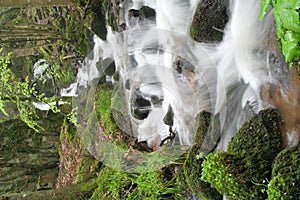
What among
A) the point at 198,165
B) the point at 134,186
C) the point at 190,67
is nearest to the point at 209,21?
the point at 190,67

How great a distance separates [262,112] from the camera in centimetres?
287

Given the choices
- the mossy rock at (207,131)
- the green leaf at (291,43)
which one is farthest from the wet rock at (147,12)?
the green leaf at (291,43)

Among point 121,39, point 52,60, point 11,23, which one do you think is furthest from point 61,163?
point 121,39

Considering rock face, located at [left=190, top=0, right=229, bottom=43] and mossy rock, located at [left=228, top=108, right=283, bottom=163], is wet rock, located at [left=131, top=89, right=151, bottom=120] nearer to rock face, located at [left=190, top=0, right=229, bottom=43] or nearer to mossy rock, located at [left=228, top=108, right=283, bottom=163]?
rock face, located at [left=190, top=0, right=229, bottom=43]

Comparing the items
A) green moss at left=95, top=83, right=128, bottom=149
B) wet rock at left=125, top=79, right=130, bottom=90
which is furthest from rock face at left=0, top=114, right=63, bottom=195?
wet rock at left=125, top=79, right=130, bottom=90

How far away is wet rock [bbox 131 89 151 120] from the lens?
4.37 m

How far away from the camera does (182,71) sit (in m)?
3.83

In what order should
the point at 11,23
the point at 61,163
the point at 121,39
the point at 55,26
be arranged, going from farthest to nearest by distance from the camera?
the point at 61,163
the point at 11,23
the point at 55,26
the point at 121,39

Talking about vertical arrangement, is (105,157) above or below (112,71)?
below

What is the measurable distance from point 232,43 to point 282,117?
0.96m

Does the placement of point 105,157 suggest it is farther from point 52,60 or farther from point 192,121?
point 52,60

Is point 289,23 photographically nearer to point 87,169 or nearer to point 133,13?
point 133,13

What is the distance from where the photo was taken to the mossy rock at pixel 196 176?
3352mm

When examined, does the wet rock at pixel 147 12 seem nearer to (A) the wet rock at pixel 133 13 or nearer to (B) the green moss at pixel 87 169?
(A) the wet rock at pixel 133 13
